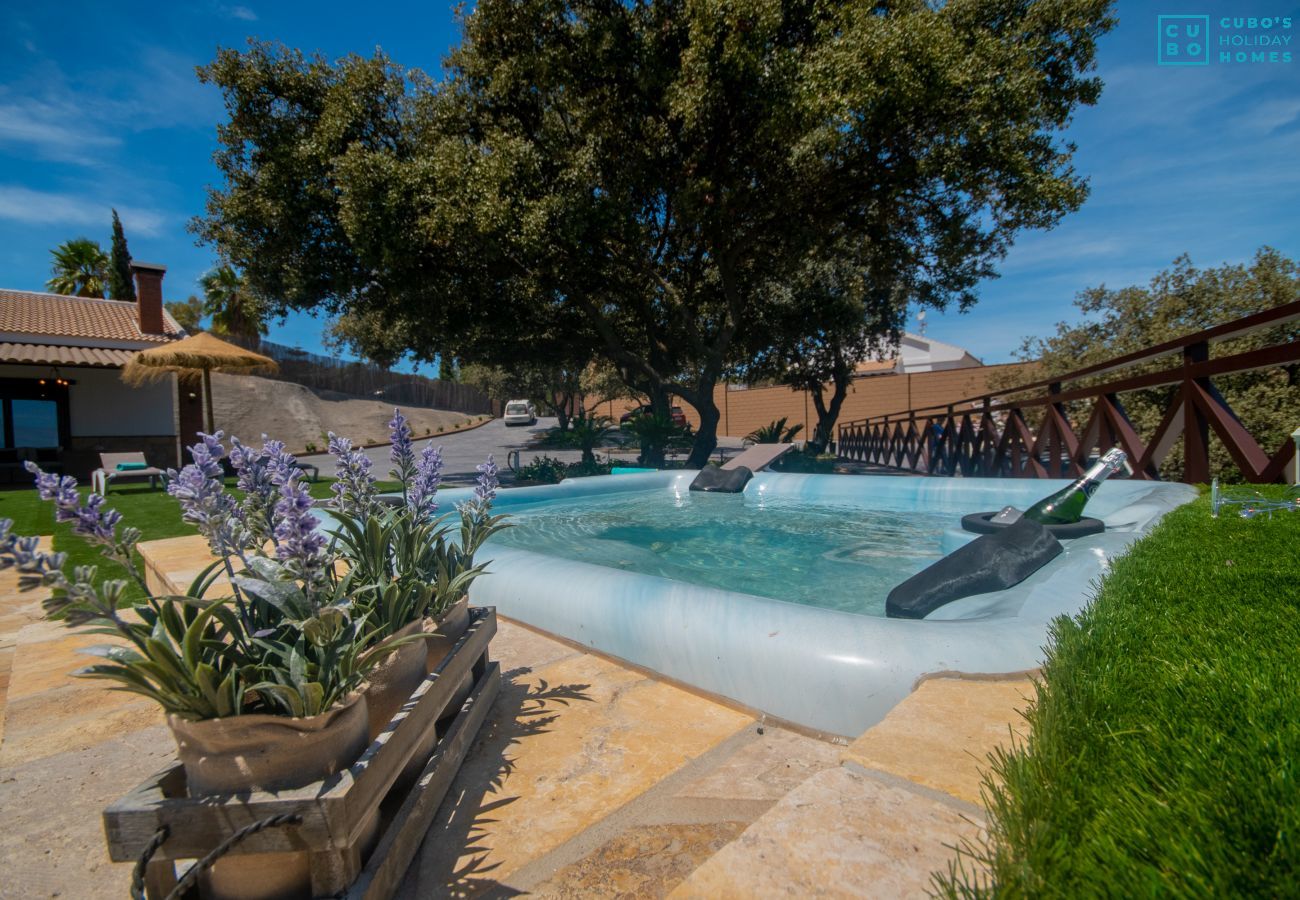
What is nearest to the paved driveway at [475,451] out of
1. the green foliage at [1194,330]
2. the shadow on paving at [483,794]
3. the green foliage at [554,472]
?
the green foliage at [554,472]

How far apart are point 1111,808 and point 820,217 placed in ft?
36.3

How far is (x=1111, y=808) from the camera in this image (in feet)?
3.28

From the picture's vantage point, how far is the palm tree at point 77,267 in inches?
1165

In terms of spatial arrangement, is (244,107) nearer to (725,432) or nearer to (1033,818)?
(1033,818)

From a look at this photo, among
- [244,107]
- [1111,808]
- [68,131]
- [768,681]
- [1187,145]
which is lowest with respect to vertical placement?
[768,681]

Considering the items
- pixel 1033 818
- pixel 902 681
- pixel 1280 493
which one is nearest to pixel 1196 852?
pixel 1033 818

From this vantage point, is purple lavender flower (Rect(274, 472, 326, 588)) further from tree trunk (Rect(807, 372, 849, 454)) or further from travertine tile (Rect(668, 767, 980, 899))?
tree trunk (Rect(807, 372, 849, 454))

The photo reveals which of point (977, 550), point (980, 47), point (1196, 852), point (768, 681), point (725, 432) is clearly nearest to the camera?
point (1196, 852)

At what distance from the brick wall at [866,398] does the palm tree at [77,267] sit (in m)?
25.6

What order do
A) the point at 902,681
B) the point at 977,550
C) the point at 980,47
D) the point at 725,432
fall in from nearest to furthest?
Answer: the point at 902,681 → the point at 977,550 → the point at 980,47 → the point at 725,432

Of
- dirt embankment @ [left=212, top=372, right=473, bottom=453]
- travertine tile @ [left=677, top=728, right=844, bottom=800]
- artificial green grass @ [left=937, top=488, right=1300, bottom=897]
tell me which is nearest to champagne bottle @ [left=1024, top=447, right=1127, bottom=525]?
artificial green grass @ [left=937, top=488, right=1300, bottom=897]

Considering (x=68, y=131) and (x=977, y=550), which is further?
(x=68, y=131)

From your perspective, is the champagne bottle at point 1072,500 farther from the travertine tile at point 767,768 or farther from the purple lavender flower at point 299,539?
the purple lavender flower at point 299,539

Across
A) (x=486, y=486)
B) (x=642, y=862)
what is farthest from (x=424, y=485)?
(x=642, y=862)
